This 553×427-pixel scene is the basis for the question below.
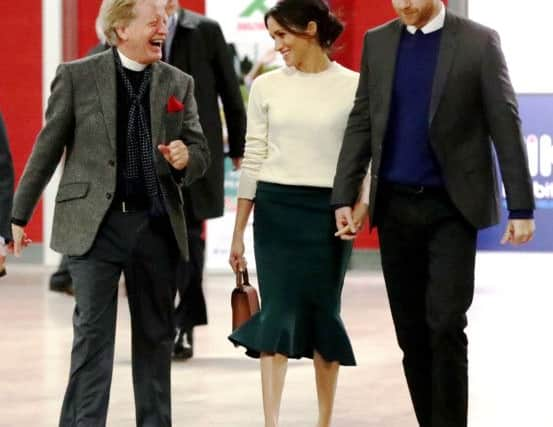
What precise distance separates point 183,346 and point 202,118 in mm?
1092

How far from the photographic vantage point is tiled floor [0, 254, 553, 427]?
6234 mm

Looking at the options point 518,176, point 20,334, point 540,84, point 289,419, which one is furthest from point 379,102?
point 540,84

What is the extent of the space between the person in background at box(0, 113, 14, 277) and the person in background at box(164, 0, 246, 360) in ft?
7.89

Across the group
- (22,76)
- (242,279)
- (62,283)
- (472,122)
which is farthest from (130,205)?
(22,76)

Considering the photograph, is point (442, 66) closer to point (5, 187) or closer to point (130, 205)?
point (130, 205)

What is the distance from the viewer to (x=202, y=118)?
7375 millimetres

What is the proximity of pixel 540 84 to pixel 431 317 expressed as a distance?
25.4 feet

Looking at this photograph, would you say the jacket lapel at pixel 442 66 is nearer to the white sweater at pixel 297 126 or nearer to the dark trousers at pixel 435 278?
the dark trousers at pixel 435 278

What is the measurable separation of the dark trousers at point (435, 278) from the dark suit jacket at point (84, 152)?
26.0 inches

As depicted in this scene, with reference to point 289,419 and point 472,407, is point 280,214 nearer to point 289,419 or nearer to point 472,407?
point 289,419

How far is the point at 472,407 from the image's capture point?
21.1ft

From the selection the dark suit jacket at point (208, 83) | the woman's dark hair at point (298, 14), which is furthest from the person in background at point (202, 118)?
the woman's dark hair at point (298, 14)

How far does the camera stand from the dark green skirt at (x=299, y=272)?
5508mm

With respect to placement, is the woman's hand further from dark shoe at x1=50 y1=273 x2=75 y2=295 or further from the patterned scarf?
dark shoe at x1=50 y1=273 x2=75 y2=295
